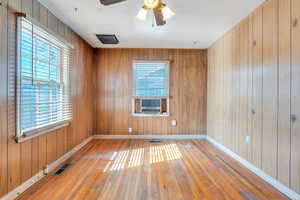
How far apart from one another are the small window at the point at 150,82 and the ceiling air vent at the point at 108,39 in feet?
3.02

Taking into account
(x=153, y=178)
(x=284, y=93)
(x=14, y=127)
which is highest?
(x=284, y=93)

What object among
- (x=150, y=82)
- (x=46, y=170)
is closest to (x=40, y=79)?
(x=46, y=170)

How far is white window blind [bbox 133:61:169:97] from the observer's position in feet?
16.1

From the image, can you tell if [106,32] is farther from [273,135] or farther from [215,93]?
[273,135]

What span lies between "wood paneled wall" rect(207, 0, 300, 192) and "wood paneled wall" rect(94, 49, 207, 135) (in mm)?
1236

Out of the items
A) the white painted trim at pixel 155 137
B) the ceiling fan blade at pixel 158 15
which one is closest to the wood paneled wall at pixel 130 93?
the white painted trim at pixel 155 137

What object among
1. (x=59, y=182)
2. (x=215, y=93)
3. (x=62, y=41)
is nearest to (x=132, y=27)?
(x=62, y=41)

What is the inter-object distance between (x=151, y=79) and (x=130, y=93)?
0.74m

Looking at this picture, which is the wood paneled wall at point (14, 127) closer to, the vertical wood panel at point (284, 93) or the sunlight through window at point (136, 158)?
the sunlight through window at point (136, 158)

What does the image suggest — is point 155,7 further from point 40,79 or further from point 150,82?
point 150,82

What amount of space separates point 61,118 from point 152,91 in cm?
257

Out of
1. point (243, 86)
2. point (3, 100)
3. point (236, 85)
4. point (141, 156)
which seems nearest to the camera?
point (3, 100)

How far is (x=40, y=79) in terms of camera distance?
2502mm

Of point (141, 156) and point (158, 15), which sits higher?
point (158, 15)
